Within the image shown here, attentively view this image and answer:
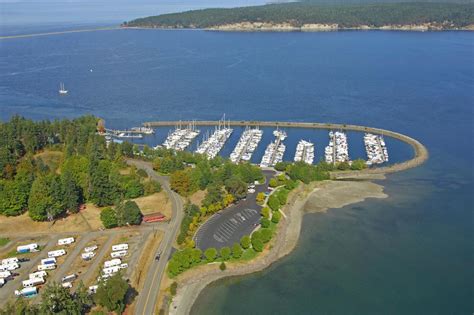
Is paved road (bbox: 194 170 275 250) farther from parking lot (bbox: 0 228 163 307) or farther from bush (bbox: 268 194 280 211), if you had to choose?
parking lot (bbox: 0 228 163 307)

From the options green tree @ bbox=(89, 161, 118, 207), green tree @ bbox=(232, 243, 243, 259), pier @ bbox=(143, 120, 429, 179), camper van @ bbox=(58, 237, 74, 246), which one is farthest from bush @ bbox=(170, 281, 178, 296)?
pier @ bbox=(143, 120, 429, 179)

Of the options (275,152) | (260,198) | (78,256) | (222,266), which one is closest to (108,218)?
(78,256)

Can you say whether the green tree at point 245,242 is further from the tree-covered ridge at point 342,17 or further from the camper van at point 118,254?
the tree-covered ridge at point 342,17

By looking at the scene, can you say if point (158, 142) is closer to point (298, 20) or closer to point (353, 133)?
point (353, 133)

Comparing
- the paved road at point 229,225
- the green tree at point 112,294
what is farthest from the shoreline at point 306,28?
the green tree at point 112,294

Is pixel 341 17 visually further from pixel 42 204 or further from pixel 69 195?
pixel 42 204

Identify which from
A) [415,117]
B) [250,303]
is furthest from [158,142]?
[415,117]
